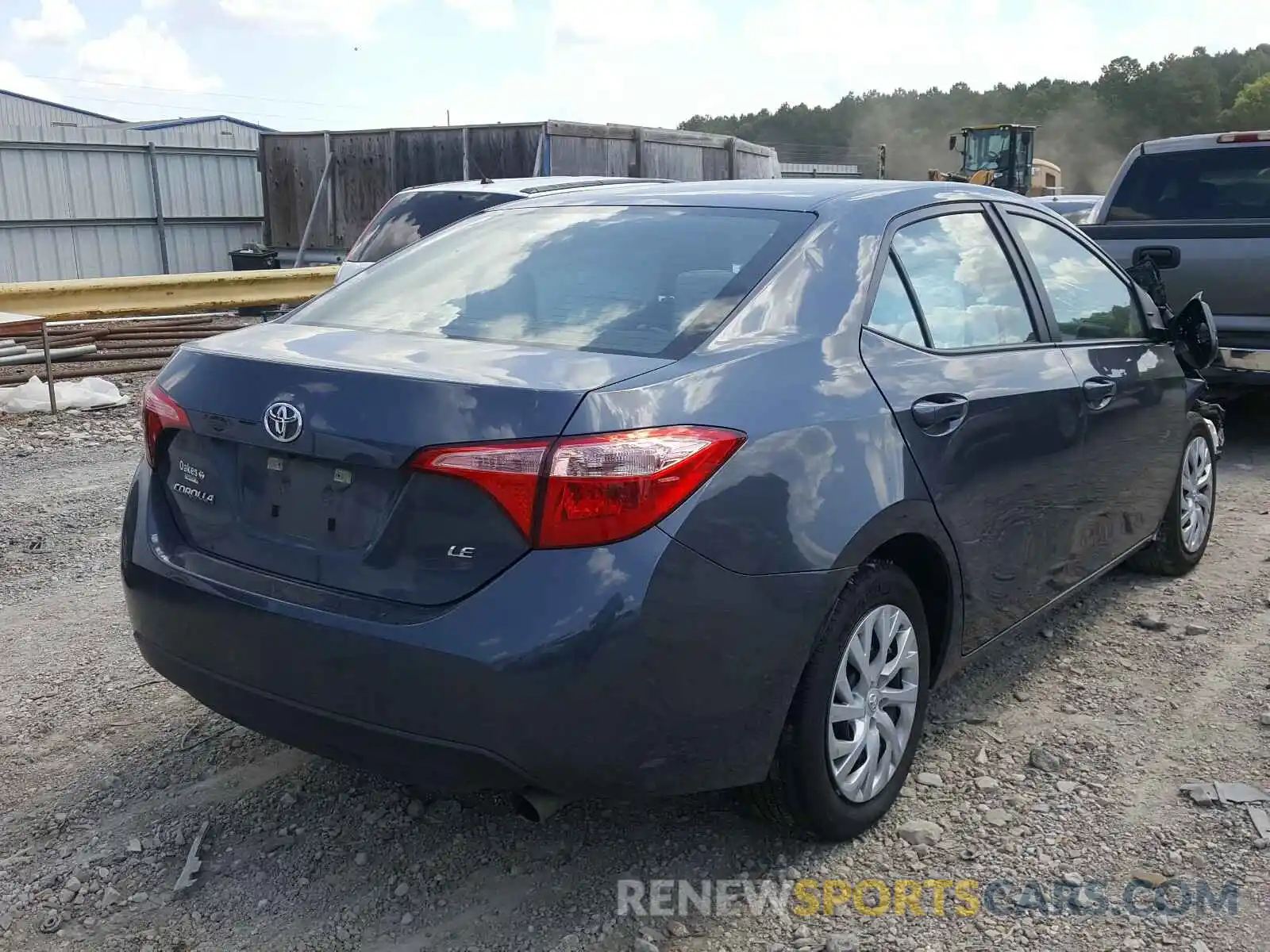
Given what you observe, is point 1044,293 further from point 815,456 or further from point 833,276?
point 815,456

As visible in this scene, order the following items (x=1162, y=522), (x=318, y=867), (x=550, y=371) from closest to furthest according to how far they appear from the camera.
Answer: (x=550, y=371) < (x=318, y=867) < (x=1162, y=522)

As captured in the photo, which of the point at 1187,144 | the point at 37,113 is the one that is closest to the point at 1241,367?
the point at 1187,144

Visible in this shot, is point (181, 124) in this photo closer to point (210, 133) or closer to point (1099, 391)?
point (210, 133)

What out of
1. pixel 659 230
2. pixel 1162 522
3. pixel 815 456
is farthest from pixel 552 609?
pixel 1162 522

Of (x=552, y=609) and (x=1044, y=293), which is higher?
(x=1044, y=293)

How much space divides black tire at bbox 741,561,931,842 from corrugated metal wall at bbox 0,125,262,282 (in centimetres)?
1995

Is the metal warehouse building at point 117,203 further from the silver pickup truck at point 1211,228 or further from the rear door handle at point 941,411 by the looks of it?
the rear door handle at point 941,411

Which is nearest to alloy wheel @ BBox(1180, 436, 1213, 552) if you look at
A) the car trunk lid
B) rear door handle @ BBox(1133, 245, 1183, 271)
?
rear door handle @ BBox(1133, 245, 1183, 271)

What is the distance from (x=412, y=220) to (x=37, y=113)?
4407cm

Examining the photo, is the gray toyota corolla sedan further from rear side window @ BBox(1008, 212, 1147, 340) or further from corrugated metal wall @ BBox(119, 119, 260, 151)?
corrugated metal wall @ BBox(119, 119, 260, 151)

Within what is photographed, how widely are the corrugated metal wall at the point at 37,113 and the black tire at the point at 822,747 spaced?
47.1 m

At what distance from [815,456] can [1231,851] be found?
1.54 m

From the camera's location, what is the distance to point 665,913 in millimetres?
2799

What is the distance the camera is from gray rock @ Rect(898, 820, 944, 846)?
10.2 feet
